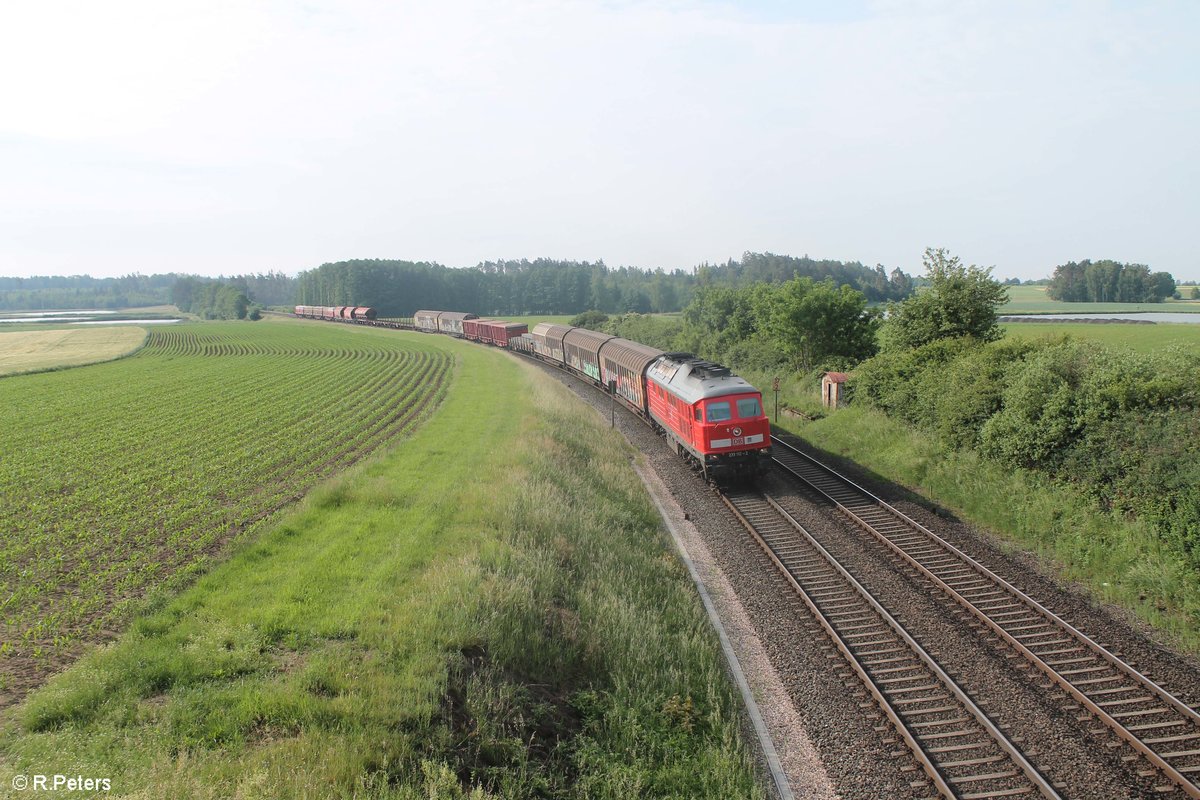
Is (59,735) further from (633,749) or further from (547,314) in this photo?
(547,314)

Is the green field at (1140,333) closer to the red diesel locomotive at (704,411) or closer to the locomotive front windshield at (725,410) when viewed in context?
the red diesel locomotive at (704,411)

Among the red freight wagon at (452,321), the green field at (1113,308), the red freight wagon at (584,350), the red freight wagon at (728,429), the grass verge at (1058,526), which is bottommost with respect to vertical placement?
the grass verge at (1058,526)

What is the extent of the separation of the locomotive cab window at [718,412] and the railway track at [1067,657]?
4.88 metres

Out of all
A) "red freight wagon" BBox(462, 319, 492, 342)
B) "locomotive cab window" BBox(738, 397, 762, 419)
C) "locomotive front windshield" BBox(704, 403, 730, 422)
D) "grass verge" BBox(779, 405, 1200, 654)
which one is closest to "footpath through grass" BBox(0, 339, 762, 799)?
"locomotive front windshield" BBox(704, 403, 730, 422)

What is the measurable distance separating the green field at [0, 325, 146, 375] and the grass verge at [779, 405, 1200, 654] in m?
63.3

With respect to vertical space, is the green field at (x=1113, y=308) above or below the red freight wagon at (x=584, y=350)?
above

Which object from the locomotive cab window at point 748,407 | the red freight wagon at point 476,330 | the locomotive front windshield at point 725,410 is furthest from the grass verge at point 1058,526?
the red freight wagon at point 476,330

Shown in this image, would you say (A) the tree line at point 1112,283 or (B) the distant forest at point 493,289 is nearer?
(A) the tree line at point 1112,283

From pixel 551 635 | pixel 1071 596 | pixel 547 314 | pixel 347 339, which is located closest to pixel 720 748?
pixel 551 635

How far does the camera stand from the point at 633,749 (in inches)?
353

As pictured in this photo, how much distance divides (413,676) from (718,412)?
14.0 m

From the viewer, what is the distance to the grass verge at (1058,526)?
40.0ft

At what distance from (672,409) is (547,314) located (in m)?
133

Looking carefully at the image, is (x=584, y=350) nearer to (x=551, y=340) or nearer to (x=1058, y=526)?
(x=551, y=340)
